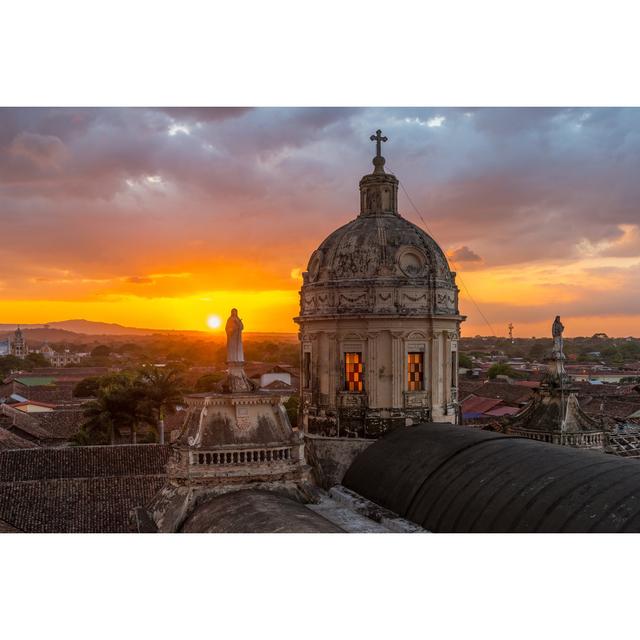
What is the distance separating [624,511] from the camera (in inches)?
410

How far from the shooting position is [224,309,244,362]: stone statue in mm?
16547

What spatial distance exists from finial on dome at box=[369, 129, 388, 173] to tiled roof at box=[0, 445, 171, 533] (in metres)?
10.5

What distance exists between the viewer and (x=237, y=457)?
15648 millimetres

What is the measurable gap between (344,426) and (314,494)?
3.57 metres

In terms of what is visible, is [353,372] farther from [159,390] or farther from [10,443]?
[159,390]

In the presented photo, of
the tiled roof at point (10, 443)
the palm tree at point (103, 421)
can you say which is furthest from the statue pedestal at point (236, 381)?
the palm tree at point (103, 421)

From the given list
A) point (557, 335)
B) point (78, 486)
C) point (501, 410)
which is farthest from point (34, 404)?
point (557, 335)

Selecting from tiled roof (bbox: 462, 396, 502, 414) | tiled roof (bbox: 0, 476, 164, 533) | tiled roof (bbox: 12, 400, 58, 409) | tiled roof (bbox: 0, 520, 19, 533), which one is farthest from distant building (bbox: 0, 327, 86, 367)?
tiled roof (bbox: 0, 520, 19, 533)

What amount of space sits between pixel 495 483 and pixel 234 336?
6945mm

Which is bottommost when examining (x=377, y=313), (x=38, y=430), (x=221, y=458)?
(x=38, y=430)

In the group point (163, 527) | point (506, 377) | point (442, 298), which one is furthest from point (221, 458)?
point (506, 377)

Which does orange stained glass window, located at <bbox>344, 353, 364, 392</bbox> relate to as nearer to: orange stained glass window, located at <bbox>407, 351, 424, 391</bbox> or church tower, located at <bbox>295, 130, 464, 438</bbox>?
church tower, located at <bbox>295, 130, 464, 438</bbox>

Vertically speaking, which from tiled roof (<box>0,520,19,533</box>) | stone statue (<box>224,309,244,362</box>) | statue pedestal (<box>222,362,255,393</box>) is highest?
stone statue (<box>224,309,244,362</box>)

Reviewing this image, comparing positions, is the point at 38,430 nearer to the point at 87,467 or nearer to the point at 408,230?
the point at 87,467
